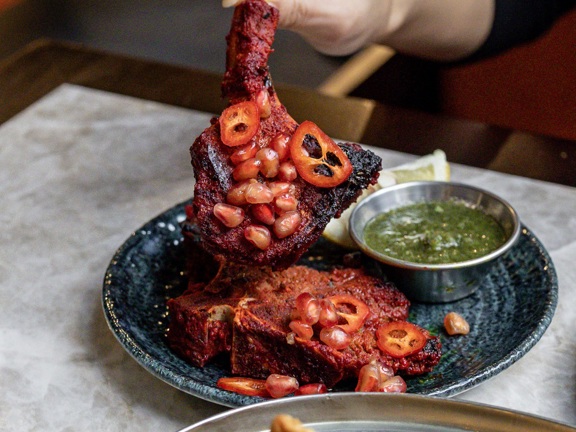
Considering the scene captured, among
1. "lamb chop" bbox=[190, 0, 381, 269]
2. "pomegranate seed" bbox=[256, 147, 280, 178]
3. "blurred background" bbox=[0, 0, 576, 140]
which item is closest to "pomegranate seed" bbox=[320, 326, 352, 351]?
"lamb chop" bbox=[190, 0, 381, 269]

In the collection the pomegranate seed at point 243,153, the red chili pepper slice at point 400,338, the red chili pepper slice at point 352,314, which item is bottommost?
the red chili pepper slice at point 400,338

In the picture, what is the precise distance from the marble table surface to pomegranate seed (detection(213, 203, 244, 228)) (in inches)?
20.2

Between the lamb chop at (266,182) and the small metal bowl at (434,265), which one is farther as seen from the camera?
the small metal bowl at (434,265)

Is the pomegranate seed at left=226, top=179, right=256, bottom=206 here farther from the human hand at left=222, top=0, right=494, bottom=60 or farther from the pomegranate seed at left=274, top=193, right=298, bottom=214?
the human hand at left=222, top=0, right=494, bottom=60

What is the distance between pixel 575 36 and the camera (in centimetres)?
434

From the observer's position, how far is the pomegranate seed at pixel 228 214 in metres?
1.90

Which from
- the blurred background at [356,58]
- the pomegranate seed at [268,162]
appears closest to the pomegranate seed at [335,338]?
the pomegranate seed at [268,162]

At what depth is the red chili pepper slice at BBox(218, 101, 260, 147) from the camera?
6.48 feet

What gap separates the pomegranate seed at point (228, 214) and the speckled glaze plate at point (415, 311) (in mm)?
413

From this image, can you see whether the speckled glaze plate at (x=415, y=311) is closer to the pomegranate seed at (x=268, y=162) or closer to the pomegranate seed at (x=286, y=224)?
the pomegranate seed at (x=286, y=224)

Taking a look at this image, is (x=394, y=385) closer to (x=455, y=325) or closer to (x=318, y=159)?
(x=455, y=325)

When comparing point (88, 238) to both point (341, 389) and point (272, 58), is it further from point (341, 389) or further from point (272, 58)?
point (272, 58)

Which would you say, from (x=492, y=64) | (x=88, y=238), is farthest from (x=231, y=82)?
(x=492, y=64)

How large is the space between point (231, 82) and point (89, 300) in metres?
0.96
